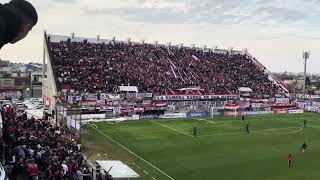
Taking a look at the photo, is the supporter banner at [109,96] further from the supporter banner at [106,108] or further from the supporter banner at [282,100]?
the supporter banner at [282,100]

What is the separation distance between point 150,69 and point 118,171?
49128 millimetres

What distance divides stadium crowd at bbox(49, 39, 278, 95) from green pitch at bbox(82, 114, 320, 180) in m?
12.9

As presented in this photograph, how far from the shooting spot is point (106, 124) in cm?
4972

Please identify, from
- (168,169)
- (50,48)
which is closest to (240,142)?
(168,169)

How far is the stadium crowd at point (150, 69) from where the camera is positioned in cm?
6241

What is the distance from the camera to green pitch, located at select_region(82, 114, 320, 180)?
93.6 feet

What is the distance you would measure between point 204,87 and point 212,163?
39.4 m

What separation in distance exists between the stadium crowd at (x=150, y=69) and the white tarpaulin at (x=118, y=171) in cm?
3488

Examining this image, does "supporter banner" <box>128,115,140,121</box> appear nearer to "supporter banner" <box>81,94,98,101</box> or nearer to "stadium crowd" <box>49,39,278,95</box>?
"supporter banner" <box>81,94,98,101</box>

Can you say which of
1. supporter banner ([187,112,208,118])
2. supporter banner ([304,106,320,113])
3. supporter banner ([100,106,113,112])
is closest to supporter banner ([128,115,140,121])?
supporter banner ([100,106,113,112])

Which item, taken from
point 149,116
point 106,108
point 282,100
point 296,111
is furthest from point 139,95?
point 296,111

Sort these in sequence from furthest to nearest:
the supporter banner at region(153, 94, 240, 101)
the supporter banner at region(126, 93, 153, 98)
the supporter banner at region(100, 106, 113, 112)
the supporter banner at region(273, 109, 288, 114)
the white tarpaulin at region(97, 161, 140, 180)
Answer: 1. the supporter banner at region(273, 109, 288, 114)
2. the supporter banner at region(153, 94, 240, 101)
3. the supporter banner at region(126, 93, 153, 98)
4. the supporter banner at region(100, 106, 113, 112)
5. the white tarpaulin at region(97, 161, 140, 180)

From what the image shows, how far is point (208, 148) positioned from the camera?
36656 millimetres

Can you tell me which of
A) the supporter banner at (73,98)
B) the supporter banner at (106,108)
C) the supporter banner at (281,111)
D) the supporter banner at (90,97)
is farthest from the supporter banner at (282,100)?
the supporter banner at (73,98)
